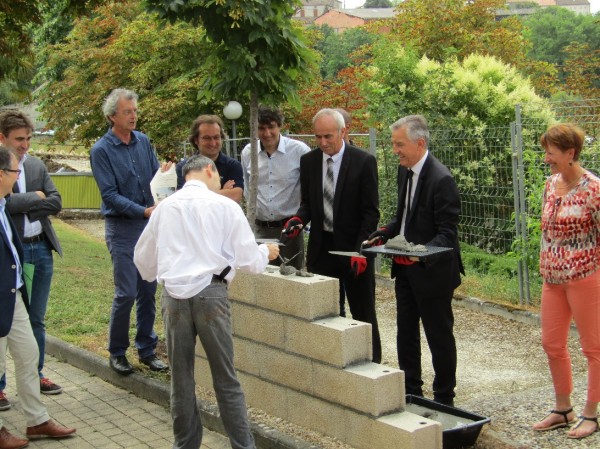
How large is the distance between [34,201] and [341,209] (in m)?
2.35

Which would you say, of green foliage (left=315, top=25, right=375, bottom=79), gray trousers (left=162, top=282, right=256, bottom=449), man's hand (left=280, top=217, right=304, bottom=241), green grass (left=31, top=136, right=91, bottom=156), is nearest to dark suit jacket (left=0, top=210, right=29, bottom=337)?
gray trousers (left=162, top=282, right=256, bottom=449)

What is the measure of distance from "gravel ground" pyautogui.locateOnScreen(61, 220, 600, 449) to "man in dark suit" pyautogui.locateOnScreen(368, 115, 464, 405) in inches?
21.0

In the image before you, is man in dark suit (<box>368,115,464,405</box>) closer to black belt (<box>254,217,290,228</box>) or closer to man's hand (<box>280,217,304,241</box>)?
man's hand (<box>280,217,304,241</box>)

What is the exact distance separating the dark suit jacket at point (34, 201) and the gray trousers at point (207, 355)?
1893 mm

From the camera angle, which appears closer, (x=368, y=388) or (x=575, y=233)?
(x=368, y=388)

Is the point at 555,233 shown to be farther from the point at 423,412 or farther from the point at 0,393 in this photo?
the point at 0,393

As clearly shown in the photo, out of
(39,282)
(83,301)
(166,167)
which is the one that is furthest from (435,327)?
(83,301)

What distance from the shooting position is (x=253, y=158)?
715 cm

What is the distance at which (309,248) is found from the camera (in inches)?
271

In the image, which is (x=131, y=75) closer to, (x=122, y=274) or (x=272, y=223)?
(x=272, y=223)

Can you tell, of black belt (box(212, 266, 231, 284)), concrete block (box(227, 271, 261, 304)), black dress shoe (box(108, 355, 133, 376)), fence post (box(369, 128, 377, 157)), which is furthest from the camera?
fence post (box(369, 128, 377, 157))

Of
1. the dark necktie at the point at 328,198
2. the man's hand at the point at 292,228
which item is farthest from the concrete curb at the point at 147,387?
the dark necktie at the point at 328,198

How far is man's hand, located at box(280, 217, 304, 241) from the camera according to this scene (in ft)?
22.4

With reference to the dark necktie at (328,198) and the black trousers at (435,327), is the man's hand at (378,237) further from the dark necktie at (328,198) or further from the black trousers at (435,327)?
the dark necktie at (328,198)
